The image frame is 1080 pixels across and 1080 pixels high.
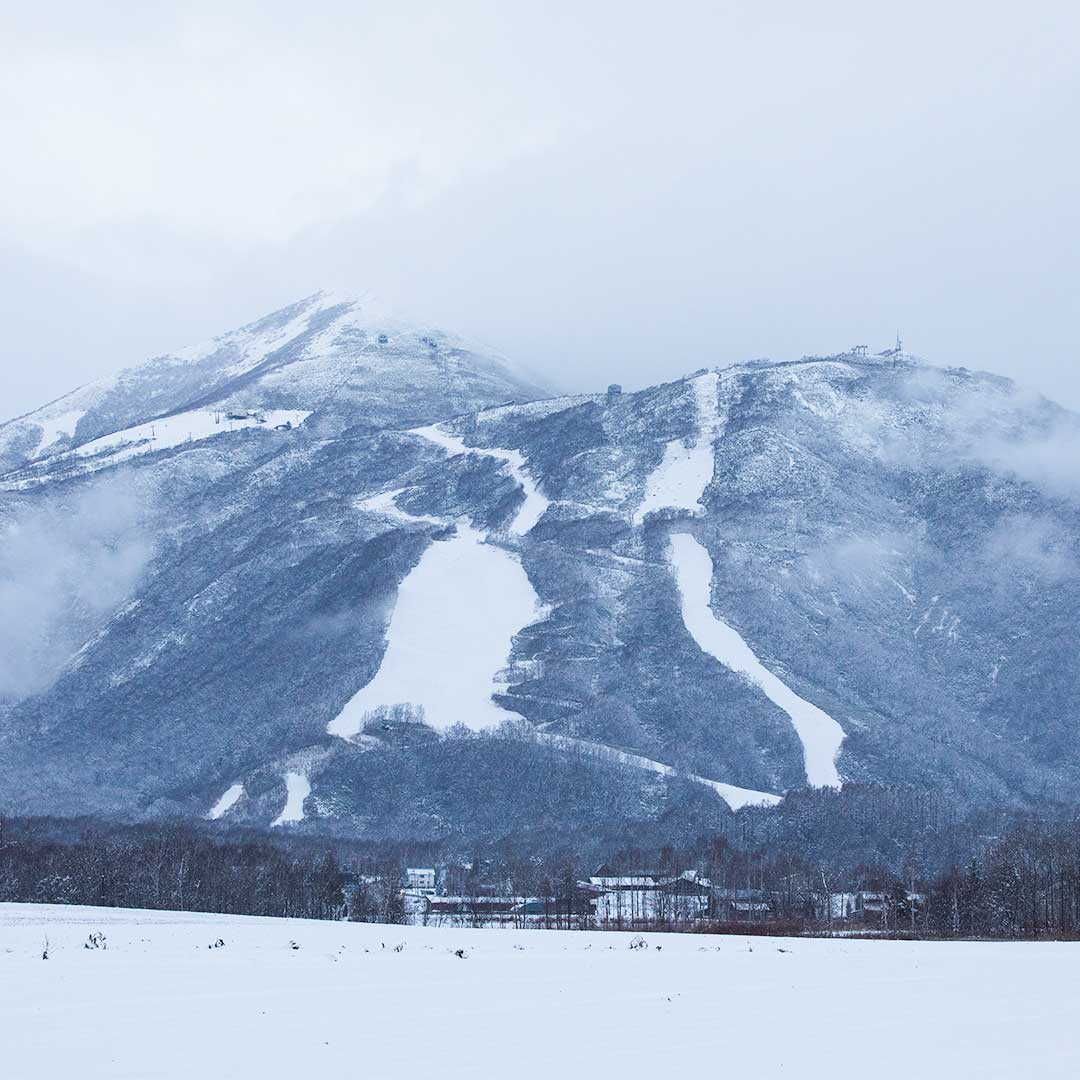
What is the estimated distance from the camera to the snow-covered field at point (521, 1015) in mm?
29266

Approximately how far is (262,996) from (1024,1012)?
799 inches

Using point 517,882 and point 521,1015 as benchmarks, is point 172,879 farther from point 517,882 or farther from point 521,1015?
point 521,1015

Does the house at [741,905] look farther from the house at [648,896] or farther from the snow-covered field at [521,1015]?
the snow-covered field at [521,1015]

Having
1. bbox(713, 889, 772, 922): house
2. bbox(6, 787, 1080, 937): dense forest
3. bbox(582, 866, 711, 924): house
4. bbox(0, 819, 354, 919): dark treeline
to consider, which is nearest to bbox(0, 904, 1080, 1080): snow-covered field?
bbox(6, 787, 1080, 937): dense forest

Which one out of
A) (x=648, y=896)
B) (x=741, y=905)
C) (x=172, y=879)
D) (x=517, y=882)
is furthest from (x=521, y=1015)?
(x=517, y=882)

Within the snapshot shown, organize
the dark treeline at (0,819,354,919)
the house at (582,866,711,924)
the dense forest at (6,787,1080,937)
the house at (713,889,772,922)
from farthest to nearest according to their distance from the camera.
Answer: the house at (582,866,711,924)
the house at (713,889,772,922)
the dark treeline at (0,819,354,919)
the dense forest at (6,787,1080,937)

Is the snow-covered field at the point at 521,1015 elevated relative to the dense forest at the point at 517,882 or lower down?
lower down

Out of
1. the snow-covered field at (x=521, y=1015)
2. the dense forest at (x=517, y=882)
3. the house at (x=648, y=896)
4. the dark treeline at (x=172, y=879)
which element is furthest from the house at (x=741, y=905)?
the snow-covered field at (x=521, y=1015)

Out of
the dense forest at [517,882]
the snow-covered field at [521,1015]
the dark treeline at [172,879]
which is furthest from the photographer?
the dark treeline at [172,879]

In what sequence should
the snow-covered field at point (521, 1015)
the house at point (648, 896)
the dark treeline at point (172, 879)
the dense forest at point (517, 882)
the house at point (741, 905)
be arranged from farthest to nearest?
the house at point (648, 896), the house at point (741, 905), the dark treeline at point (172, 879), the dense forest at point (517, 882), the snow-covered field at point (521, 1015)

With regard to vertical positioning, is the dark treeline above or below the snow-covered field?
above

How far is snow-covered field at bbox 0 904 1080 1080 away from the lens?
29266 mm

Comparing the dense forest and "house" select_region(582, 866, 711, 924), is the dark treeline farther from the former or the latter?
"house" select_region(582, 866, 711, 924)

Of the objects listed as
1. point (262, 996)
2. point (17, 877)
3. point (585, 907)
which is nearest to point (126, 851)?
point (17, 877)
